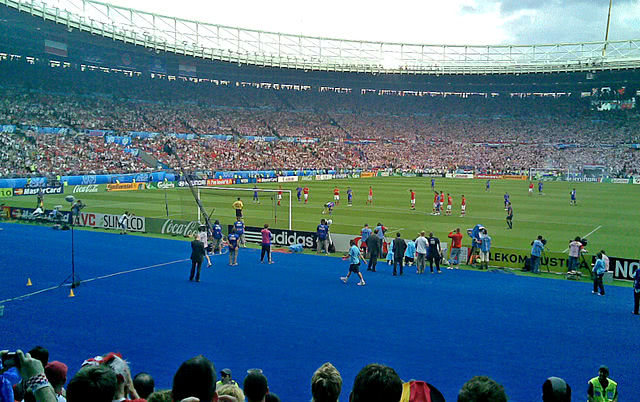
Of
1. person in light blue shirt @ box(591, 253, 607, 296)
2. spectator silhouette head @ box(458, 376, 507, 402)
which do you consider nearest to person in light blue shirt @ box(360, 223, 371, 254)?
person in light blue shirt @ box(591, 253, 607, 296)

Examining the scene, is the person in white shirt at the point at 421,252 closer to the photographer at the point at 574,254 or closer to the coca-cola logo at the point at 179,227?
the photographer at the point at 574,254

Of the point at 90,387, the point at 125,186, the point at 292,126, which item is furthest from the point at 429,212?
the point at 292,126

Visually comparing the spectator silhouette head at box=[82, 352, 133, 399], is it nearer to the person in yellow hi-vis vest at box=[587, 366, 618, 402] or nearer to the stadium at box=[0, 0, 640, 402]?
the stadium at box=[0, 0, 640, 402]

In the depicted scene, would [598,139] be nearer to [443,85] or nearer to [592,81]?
[592,81]

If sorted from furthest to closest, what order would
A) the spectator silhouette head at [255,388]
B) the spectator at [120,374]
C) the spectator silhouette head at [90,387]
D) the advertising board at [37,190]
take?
the advertising board at [37,190], the spectator silhouette head at [255,388], the spectator at [120,374], the spectator silhouette head at [90,387]

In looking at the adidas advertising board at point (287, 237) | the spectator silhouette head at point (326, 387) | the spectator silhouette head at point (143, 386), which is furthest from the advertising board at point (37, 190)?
the spectator silhouette head at point (326, 387)

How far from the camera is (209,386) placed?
3682 mm

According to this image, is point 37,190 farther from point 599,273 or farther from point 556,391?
point 556,391

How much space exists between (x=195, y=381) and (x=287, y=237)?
24009mm

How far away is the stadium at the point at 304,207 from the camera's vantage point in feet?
42.0

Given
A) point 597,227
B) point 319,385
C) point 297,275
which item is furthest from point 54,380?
point 597,227

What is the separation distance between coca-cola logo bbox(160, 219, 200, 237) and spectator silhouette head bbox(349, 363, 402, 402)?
2802cm

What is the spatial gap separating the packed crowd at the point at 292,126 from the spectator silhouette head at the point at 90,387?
55.1 m

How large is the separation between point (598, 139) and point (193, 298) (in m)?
94.5
